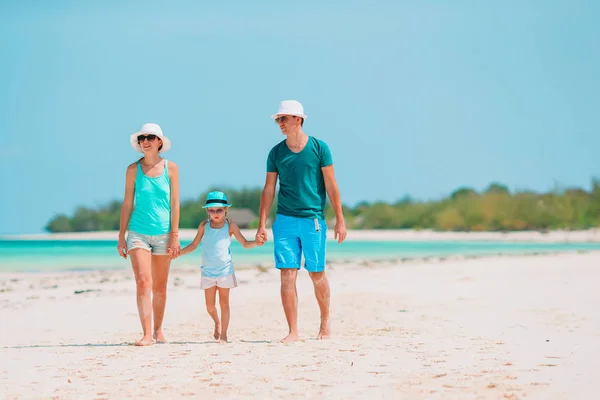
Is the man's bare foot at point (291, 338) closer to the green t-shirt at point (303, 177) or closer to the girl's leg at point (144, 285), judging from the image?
the green t-shirt at point (303, 177)

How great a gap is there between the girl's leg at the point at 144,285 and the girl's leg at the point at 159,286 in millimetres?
124

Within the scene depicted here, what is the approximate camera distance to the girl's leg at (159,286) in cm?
621

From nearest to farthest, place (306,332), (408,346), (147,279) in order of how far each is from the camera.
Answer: (408,346) < (147,279) < (306,332)

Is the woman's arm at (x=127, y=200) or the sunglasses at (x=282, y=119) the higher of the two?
the sunglasses at (x=282, y=119)

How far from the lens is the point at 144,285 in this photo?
602 cm

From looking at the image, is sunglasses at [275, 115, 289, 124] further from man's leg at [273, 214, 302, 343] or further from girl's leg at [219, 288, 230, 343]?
girl's leg at [219, 288, 230, 343]

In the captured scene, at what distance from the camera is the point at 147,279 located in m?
6.05

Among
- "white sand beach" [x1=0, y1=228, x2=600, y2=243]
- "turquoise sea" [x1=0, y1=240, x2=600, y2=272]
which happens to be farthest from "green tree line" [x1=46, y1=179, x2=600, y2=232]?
"turquoise sea" [x1=0, y1=240, x2=600, y2=272]

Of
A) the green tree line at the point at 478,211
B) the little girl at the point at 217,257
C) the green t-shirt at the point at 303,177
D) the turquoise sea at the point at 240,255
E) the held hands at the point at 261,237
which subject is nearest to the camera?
the green t-shirt at the point at 303,177

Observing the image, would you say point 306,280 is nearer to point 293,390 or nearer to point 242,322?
point 242,322

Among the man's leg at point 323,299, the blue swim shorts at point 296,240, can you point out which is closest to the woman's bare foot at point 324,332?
the man's leg at point 323,299

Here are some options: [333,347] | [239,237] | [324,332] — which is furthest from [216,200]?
[333,347]

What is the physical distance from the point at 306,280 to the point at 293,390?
951 cm

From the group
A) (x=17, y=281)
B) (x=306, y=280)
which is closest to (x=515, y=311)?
(x=306, y=280)
